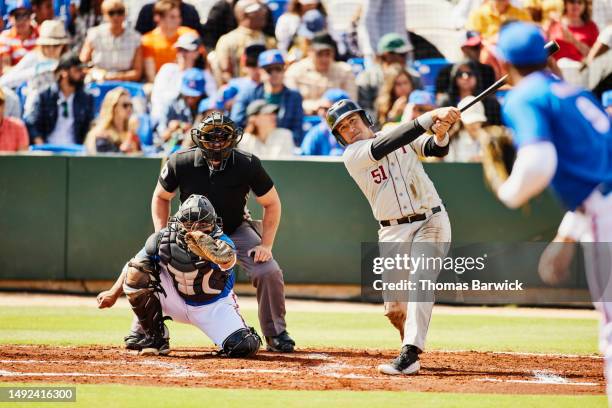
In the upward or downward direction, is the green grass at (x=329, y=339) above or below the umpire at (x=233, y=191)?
below

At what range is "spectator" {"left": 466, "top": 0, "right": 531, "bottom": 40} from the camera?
1351 centimetres

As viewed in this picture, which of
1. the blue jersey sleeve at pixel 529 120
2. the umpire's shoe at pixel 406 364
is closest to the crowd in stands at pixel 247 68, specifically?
the umpire's shoe at pixel 406 364

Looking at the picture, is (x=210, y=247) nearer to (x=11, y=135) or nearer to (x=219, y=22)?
(x=11, y=135)

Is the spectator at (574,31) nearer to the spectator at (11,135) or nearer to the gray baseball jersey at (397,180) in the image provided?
the gray baseball jersey at (397,180)

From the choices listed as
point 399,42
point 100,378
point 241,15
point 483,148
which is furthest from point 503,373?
point 241,15

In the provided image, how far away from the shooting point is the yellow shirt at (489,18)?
44.3ft

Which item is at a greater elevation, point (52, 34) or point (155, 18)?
point (155, 18)

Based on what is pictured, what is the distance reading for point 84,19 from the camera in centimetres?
1485

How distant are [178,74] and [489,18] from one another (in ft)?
13.2

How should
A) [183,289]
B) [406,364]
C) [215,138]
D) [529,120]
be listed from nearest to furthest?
[529,120] < [406,364] < [183,289] < [215,138]

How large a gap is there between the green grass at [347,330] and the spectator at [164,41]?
158 inches

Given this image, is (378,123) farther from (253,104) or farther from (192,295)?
(192,295)

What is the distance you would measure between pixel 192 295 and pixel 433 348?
2.23 metres

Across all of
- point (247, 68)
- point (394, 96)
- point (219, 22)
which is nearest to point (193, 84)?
point (247, 68)
